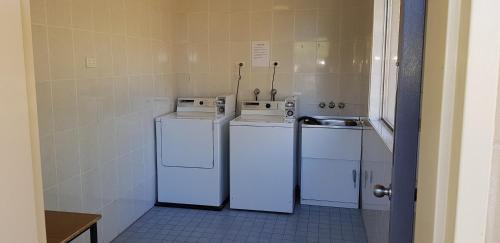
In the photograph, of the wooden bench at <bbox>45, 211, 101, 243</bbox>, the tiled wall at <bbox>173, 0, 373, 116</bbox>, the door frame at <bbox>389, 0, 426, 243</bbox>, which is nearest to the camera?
the door frame at <bbox>389, 0, 426, 243</bbox>

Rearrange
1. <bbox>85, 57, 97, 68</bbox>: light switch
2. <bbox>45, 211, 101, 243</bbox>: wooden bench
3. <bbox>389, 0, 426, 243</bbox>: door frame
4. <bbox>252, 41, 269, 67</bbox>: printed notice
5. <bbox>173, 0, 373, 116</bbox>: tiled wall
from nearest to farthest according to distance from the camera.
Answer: <bbox>389, 0, 426, 243</bbox>: door frame → <bbox>45, 211, 101, 243</bbox>: wooden bench → <bbox>85, 57, 97, 68</bbox>: light switch → <bbox>173, 0, 373, 116</bbox>: tiled wall → <bbox>252, 41, 269, 67</bbox>: printed notice

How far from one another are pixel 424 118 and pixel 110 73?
8.96 feet

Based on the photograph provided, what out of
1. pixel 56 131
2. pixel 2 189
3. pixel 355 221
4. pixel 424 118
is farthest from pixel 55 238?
pixel 355 221

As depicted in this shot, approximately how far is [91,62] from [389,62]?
2160 millimetres

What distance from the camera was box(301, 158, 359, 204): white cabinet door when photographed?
376cm

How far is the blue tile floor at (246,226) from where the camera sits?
3.19 meters

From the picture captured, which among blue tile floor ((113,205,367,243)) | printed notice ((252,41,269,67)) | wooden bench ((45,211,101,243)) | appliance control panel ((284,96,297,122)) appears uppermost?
printed notice ((252,41,269,67))

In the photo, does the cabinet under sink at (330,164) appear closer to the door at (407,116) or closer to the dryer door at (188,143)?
the dryer door at (188,143)

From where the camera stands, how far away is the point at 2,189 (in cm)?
62

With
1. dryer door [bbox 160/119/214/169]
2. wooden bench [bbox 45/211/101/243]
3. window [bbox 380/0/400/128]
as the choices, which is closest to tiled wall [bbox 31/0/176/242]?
dryer door [bbox 160/119/214/169]

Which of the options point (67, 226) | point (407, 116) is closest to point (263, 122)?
point (67, 226)

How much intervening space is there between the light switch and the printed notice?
5.87 ft

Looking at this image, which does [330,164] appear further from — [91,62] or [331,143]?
[91,62]

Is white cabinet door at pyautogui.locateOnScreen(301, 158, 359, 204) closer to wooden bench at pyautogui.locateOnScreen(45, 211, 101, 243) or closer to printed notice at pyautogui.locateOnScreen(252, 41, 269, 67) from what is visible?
printed notice at pyautogui.locateOnScreen(252, 41, 269, 67)
